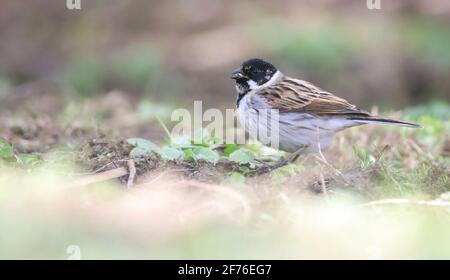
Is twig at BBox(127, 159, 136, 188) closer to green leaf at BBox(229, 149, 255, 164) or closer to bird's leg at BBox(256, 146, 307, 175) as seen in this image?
green leaf at BBox(229, 149, 255, 164)

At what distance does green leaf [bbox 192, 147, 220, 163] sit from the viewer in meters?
7.15

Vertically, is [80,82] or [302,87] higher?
[302,87]

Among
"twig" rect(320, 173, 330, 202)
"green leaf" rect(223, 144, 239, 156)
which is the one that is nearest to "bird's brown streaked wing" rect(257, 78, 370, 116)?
"green leaf" rect(223, 144, 239, 156)

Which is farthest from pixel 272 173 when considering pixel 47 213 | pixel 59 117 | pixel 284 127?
pixel 59 117

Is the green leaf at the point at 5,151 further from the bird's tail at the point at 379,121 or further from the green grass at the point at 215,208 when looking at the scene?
the bird's tail at the point at 379,121

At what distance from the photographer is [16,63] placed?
54.8 feet

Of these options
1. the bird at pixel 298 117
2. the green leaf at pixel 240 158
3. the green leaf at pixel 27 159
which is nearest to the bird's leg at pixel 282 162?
the bird at pixel 298 117

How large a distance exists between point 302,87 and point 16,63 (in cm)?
982

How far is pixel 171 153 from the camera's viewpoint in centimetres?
712

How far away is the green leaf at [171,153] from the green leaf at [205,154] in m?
0.12

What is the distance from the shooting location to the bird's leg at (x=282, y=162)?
7.13 m

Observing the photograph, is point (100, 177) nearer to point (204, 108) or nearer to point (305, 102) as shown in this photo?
point (305, 102)

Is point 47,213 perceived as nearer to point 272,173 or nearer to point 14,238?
point 14,238

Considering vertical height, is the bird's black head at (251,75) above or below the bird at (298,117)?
above
